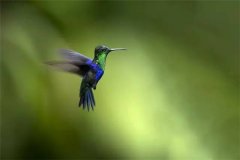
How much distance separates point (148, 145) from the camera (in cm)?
113

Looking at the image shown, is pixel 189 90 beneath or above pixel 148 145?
above

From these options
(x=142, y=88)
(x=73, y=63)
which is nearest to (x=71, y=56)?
(x=73, y=63)

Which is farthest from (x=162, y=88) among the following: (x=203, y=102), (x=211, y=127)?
(x=211, y=127)

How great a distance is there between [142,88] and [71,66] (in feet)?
2.37

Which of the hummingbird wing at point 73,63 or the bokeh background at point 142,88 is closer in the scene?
the hummingbird wing at point 73,63

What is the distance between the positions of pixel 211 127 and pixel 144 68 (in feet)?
1.40

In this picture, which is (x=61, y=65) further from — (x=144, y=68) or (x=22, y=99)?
(x=22, y=99)

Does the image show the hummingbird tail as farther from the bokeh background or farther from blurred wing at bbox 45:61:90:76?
the bokeh background

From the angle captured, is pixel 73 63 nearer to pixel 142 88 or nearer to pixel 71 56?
pixel 71 56

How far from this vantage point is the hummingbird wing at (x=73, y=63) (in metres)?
0.31


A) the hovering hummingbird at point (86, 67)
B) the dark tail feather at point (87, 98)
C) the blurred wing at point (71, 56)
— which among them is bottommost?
the dark tail feather at point (87, 98)

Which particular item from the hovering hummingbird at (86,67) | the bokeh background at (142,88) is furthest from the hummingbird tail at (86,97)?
the bokeh background at (142,88)

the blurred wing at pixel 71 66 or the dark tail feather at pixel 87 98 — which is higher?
the blurred wing at pixel 71 66

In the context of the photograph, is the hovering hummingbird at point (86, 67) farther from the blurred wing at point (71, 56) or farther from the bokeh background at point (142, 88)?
the bokeh background at point (142, 88)
